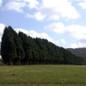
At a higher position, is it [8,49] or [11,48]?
[11,48]

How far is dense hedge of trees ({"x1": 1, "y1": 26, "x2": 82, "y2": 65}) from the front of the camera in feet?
179

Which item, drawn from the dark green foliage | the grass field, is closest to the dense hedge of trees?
the dark green foliage

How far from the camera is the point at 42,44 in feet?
227

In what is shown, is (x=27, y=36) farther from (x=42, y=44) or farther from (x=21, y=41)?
(x=42, y=44)

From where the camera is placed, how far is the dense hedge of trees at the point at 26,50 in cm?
5459

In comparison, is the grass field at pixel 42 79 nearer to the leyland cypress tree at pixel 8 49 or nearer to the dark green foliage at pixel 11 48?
the leyland cypress tree at pixel 8 49

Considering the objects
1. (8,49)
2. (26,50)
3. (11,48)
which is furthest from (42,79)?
(26,50)

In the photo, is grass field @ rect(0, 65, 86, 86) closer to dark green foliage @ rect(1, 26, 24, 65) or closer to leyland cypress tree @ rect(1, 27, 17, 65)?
leyland cypress tree @ rect(1, 27, 17, 65)

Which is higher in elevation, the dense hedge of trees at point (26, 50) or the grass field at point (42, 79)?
the dense hedge of trees at point (26, 50)

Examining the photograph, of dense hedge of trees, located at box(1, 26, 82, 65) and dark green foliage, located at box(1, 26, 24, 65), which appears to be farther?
dense hedge of trees, located at box(1, 26, 82, 65)

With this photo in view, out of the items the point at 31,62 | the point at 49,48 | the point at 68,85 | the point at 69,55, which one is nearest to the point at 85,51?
the point at 69,55

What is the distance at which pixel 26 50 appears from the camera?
59812mm

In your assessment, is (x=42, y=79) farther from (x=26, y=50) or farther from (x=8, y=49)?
(x=26, y=50)

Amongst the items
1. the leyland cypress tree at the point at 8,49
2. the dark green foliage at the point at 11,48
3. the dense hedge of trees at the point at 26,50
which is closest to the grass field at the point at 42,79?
the leyland cypress tree at the point at 8,49
